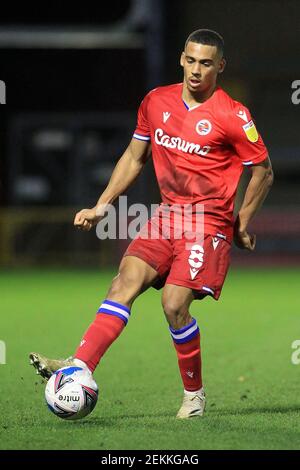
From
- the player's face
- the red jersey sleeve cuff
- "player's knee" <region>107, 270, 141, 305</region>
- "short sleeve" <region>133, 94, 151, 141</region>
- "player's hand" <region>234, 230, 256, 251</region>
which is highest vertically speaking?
the player's face

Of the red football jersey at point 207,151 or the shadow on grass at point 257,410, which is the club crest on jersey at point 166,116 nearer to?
the red football jersey at point 207,151

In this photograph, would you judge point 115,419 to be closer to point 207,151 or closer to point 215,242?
point 215,242

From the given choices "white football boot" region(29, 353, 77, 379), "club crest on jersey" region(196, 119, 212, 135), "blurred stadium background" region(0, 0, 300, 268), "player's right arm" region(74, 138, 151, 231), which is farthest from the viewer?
"blurred stadium background" region(0, 0, 300, 268)

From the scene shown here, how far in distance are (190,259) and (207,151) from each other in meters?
0.65

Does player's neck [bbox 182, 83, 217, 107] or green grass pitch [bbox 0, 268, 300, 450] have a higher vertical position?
player's neck [bbox 182, 83, 217, 107]

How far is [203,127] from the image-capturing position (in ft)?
22.4

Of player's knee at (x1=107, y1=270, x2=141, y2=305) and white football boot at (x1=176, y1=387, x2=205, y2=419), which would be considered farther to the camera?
white football boot at (x1=176, y1=387, x2=205, y2=419)

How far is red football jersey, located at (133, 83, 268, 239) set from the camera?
6.80 m

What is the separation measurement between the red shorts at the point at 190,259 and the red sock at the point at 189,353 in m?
0.22

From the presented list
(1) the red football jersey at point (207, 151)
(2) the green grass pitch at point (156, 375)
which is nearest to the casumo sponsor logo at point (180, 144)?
(1) the red football jersey at point (207, 151)

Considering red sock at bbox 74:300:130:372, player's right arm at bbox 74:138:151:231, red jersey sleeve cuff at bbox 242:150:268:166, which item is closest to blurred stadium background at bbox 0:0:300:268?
player's right arm at bbox 74:138:151:231

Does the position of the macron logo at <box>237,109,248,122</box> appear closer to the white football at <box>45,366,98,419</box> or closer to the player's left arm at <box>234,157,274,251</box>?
the player's left arm at <box>234,157,274,251</box>

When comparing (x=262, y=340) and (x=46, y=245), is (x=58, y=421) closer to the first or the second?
(x=262, y=340)

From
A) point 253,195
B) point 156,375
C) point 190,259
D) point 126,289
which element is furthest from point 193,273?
point 156,375
